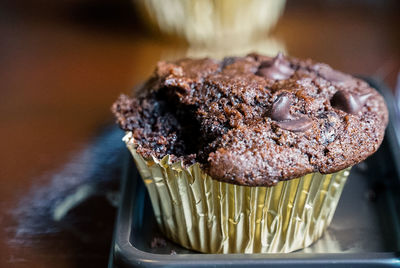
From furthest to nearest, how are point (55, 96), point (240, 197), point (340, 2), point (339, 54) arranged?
point (340, 2), point (339, 54), point (55, 96), point (240, 197)

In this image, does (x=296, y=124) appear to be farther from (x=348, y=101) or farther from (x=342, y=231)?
(x=342, y=231)

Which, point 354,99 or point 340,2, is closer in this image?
point 354,99

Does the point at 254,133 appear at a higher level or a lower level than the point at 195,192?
higher

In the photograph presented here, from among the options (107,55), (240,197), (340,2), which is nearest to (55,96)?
(107,55)

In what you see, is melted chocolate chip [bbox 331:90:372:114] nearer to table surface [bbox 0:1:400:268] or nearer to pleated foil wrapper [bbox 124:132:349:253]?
pleated foil wrapper [bbox 124:132:349:253]

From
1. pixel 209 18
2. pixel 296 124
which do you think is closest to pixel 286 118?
pixel 296 124

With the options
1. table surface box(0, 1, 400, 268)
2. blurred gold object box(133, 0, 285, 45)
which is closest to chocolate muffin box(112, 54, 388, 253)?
table surface box(0, 1, 400, 268)

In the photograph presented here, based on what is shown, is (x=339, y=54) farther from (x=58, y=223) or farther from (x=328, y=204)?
(x=58, y=223)
